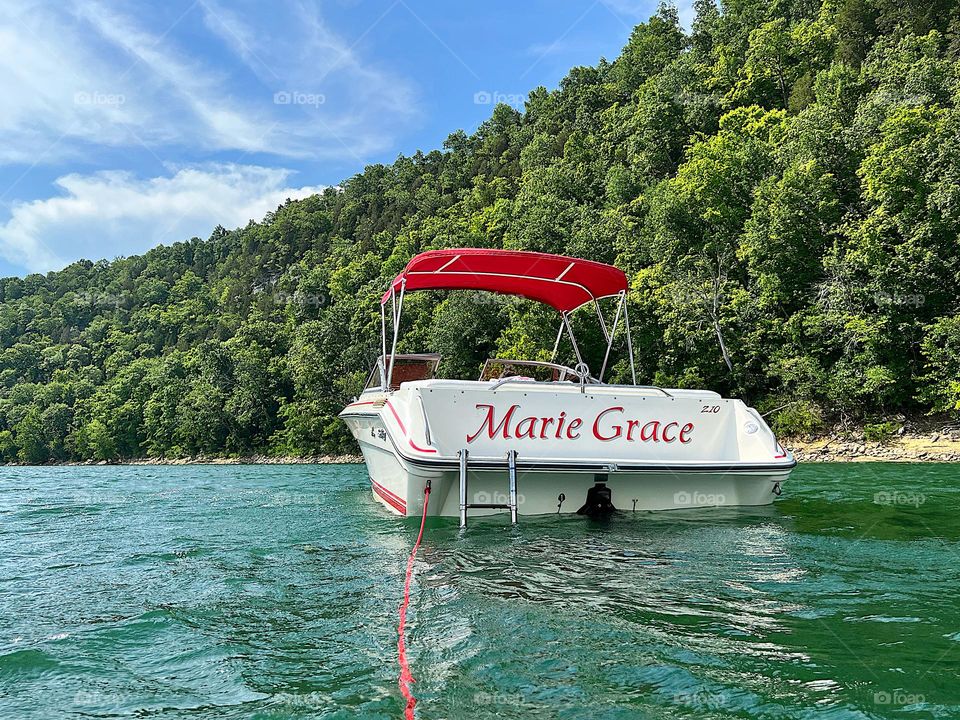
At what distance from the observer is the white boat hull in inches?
290

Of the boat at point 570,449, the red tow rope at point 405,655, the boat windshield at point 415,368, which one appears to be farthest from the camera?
the boat windshield at point 415,368

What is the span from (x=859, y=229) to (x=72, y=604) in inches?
1127

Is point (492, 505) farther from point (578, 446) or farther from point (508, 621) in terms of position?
point (508, 621)

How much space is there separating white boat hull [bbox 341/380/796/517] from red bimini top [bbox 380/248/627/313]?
6.46 feet

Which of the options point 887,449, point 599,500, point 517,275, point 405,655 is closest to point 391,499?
point 599,500

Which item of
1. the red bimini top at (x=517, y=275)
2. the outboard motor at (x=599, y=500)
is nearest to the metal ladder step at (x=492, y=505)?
the outboard motor at (x=599, y=500)

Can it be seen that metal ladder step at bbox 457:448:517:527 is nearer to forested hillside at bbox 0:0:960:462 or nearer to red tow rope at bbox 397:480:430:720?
red tow rope at bbox 397:480:430:720

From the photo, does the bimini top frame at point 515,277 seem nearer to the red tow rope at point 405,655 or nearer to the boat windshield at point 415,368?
the boat windshield at point 415,368

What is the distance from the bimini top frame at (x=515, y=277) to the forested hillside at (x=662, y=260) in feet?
58.1

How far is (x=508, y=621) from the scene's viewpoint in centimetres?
402

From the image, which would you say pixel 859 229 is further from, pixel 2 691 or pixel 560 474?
pixel 2 691

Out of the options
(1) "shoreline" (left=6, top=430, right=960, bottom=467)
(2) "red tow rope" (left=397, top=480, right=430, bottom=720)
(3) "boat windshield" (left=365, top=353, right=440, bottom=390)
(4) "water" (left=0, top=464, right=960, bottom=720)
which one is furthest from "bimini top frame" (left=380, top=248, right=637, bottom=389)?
(1) "shoreline" (left=6, top=430, right=960, bottom=467)

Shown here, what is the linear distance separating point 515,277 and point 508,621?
7.07 meters

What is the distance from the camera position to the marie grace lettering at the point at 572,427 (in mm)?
7750
